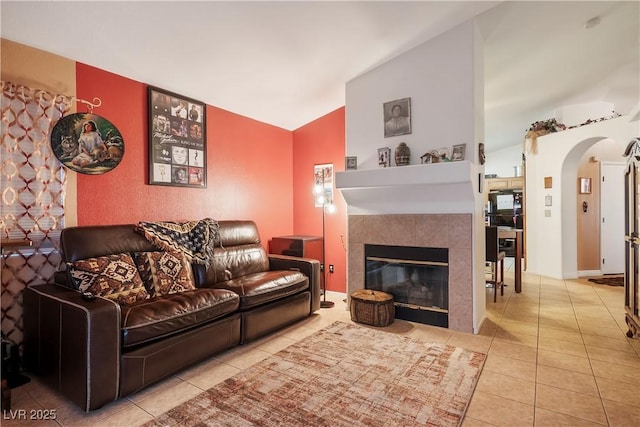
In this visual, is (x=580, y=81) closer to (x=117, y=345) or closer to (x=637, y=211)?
(x=637, y=211)

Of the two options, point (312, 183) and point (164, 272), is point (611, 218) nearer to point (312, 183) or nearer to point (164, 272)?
point (312, 183)

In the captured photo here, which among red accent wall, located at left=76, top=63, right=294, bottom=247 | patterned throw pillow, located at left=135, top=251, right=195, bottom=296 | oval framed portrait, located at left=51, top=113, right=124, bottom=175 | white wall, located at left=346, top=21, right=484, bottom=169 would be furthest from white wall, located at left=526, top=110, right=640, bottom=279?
oval framed portrait, located at left=51, top=113, right=124, bottom=175

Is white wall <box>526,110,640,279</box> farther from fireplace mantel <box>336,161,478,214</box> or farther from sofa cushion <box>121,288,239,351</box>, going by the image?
sofa cushion <box>121,288,239,351</box>

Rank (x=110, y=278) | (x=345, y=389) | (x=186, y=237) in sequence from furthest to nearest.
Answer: (x=186, y=237) → (x=110, y=278) → (x=345, y=389)

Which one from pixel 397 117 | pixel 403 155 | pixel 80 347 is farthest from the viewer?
pixel 397 117

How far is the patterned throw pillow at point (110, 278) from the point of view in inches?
84.4

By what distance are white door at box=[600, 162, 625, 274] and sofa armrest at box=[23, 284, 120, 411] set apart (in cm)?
699

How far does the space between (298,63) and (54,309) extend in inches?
108

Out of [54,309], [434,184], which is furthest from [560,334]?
[54,309]

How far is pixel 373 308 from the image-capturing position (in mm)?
3172

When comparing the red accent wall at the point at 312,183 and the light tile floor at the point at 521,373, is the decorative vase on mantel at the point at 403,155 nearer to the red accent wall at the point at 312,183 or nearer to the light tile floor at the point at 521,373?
the red accent wall at the point at 312,183

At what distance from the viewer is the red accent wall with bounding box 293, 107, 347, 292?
4320mm

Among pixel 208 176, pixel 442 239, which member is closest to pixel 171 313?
pixel 208 176

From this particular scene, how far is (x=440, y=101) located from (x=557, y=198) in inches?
139
